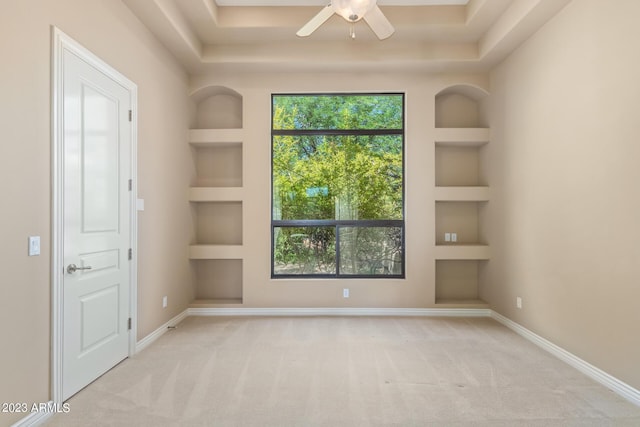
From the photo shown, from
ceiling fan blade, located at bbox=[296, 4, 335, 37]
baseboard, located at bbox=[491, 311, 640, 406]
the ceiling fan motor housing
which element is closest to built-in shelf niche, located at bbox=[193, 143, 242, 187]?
ceiling fan blade, located at bbox=[296, 4, 335, 37]

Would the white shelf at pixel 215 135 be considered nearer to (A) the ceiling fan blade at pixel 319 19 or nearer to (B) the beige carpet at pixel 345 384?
(A) the ceiling fan blade at pixel 319 19

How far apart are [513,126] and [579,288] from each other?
1.92m

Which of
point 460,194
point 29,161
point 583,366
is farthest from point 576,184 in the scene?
point 29,161

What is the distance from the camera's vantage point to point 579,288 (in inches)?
119

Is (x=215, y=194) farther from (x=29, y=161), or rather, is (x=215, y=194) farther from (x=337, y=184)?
(x=29, y=161)

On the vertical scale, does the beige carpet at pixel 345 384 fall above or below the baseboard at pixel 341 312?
below

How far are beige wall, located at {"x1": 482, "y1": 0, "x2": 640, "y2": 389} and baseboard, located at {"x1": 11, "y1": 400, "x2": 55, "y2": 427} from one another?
3960mm

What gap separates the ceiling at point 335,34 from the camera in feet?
11.5

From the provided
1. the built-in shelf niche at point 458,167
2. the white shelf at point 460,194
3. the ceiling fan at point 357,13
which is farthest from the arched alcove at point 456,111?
the ceiling fan at point 357,13

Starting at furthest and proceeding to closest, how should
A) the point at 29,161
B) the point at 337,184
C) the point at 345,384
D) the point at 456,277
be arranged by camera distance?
the point at 456,277 < the point at 337,184 < the point at 345,384 < the point at 29,161

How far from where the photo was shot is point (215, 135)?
466 centimetres

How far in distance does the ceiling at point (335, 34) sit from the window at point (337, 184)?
1.88 ft

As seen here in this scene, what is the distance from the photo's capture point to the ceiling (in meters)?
3.49

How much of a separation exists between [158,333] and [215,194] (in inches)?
71.4
